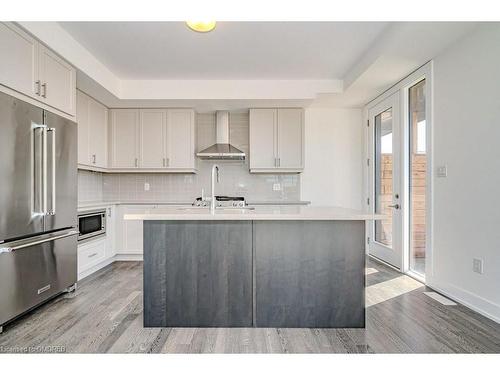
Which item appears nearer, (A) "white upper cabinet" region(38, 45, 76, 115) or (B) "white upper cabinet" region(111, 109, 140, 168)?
(A) "white upper cabinet" region(38, 45, 76, 115)

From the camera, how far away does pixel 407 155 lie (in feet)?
12.1

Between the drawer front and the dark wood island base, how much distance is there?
5.42 feet

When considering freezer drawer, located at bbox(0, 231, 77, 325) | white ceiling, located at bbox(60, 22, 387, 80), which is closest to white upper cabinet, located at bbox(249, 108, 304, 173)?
white ceiling, located at bbox(60, 22, 387, 80)

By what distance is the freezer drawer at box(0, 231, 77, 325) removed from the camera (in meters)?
2.18

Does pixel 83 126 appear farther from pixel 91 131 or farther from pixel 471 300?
pixel 471 300

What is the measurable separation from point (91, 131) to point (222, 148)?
178 cm

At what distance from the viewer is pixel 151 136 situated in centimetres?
455

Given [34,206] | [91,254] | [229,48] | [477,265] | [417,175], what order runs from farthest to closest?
[91,254] → [417,175] → [229,48] → [477,265] → [34,206]

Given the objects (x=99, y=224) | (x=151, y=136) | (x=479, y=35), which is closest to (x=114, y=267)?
(x=99, y=224)

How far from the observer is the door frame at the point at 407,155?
3143 millimetres

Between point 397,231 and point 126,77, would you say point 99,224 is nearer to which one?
point 126,77

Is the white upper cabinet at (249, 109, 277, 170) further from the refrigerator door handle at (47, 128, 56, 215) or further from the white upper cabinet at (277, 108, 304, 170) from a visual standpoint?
the refrigerator door handle at (47, 128, 56, 215)

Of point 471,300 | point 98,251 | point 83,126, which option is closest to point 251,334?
point 471,300

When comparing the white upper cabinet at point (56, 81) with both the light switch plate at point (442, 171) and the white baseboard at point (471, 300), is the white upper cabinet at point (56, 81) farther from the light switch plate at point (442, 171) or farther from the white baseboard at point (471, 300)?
the white baseboard at point (471, 300)
